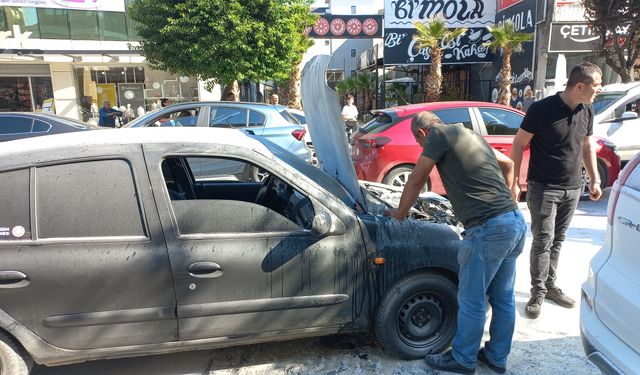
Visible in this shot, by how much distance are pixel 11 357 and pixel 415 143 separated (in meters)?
5.18

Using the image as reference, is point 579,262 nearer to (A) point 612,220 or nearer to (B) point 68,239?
(A) point 612,220

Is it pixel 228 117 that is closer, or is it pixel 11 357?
pixel 11 357

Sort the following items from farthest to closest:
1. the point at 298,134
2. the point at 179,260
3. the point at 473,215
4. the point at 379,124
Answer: the point at 298,134
the point at 379,124
the point at 473,215
the point at 179,260

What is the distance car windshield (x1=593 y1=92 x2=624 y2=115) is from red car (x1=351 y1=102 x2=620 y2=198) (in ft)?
3.99

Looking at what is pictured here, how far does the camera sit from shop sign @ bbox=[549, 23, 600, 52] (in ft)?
50.8

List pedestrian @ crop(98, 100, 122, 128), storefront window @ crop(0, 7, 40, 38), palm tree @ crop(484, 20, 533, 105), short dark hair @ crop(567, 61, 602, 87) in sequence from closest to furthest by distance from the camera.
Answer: short dark hair @ crop(567, 61, 602, 87) → pedestrian @ crop(98, 100, 122, 128) → palm tree @ crop(484, 20, 533, 105) → storefront window @ crop(0, 7, 40, 38)

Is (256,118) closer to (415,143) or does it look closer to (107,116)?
(415,143)

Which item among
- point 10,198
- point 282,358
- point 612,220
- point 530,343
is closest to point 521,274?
point 530,343

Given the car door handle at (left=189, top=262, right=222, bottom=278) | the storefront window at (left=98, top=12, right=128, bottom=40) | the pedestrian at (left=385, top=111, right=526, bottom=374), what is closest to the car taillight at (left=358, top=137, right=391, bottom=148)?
the pedestrian at (left=385, top=111, right=526, bottom=374)

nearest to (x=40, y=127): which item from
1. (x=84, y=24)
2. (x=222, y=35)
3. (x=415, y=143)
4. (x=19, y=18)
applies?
(x=222, y=35)

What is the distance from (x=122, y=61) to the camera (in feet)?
60.8

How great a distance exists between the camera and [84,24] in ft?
60.8

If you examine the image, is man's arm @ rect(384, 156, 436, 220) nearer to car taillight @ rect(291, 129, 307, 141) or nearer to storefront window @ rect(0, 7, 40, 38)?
car taillight @ rect(291, 129, 307, 141)

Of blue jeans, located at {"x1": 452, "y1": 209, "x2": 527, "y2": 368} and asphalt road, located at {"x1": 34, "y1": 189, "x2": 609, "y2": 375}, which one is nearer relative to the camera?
blue jeans, located at {"x1": 452, "y1": 209, "x2": 527, "y2": 368}
